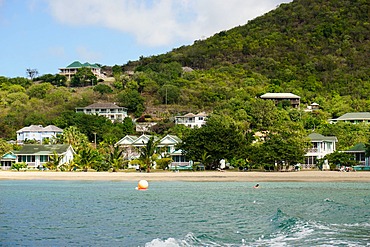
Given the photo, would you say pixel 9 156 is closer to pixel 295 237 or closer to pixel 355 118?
pixel 355 118

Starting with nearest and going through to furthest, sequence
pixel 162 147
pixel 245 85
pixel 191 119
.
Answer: pixel 162 147
pixel 191 119
pixel 245 85

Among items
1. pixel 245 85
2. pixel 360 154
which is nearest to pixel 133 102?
pixel 245 85

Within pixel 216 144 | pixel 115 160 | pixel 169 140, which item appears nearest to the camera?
pixel 216 144

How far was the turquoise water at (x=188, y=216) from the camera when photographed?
18.5 m

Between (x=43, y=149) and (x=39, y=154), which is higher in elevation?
(x=43, y=149)

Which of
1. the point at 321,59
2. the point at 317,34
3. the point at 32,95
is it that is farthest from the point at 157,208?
the point at 317,34

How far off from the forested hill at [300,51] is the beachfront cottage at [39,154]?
Result: 1991 inches

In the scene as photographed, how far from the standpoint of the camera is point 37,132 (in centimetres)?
7762

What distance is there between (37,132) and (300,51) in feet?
263

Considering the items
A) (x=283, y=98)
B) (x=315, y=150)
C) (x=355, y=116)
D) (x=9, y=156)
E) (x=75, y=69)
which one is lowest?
(x=9, y=156)

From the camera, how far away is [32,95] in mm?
104875

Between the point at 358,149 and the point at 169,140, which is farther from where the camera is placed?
the point at 169,140

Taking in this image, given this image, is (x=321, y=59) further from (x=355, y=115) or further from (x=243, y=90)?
(x=355, y=115)

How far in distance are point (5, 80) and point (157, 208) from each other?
96373mm
